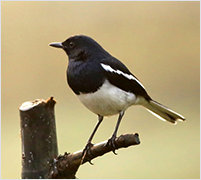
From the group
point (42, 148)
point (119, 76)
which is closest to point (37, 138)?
point (42, 148)

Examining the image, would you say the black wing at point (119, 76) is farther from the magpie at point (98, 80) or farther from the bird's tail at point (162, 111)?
the bird's tail at point (162, 111)

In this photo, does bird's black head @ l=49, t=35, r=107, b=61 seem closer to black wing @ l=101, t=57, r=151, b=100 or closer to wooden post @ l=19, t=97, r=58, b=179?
black wing @ l=101, t=57, r=151, b=100

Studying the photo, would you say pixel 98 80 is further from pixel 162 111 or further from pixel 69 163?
pixel 162 111

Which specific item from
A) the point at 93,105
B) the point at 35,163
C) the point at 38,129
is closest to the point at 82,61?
the point at 93,105

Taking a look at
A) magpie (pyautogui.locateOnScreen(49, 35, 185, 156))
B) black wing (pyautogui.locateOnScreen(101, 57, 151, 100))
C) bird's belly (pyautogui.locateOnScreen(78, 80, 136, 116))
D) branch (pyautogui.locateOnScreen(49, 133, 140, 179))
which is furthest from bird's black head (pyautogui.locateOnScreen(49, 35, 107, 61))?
branch (pyautogui.locateOnScreen(49, 133, 140, 179))

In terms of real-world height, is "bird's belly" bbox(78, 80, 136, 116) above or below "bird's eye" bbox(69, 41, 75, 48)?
below

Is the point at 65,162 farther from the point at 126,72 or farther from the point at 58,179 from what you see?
the point at 126,72
